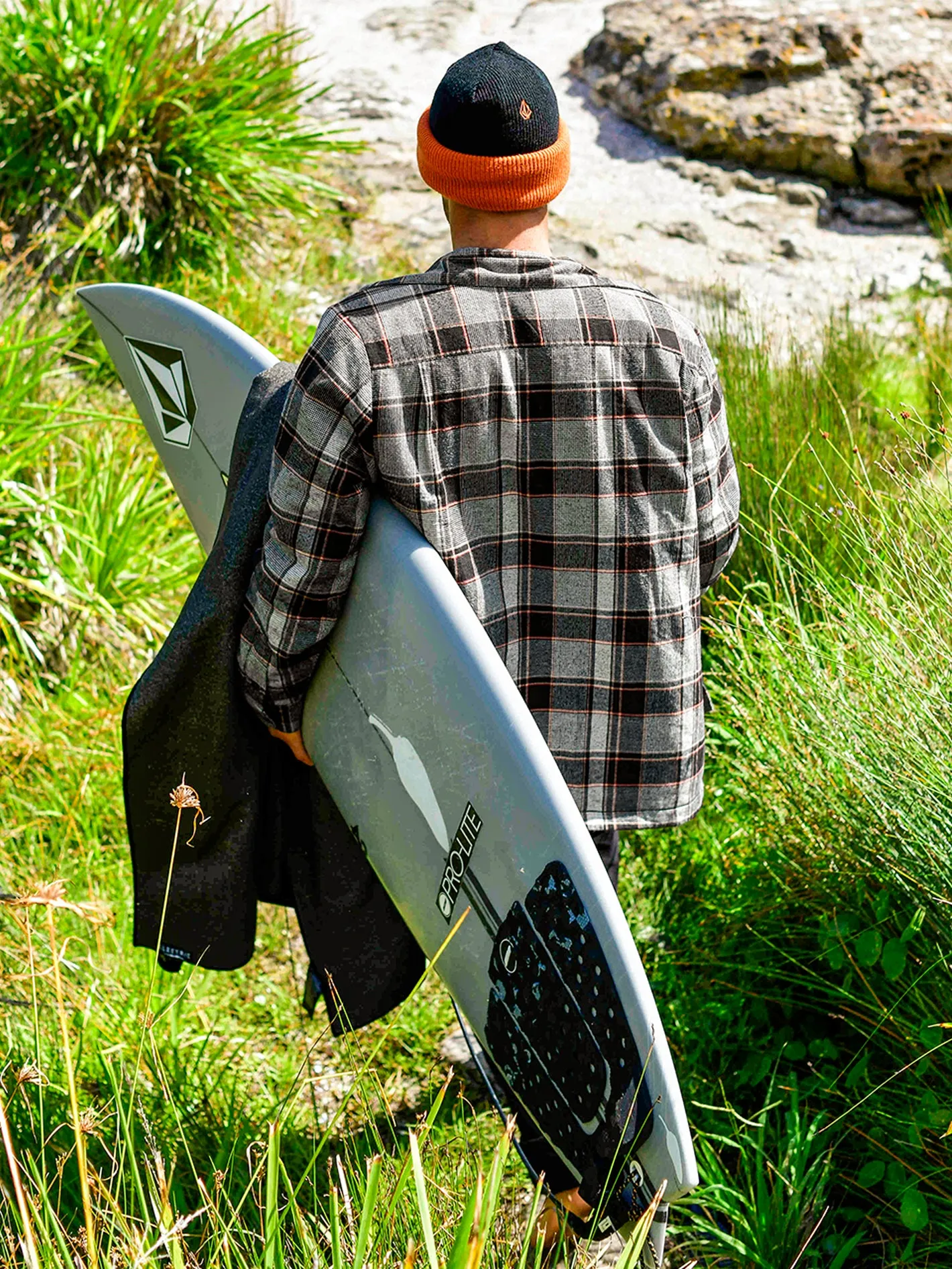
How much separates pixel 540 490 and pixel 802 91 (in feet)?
20.9

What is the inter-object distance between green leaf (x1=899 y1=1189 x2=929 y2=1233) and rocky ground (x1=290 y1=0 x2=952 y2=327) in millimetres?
4220

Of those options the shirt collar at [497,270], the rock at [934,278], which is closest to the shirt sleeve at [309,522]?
the shirt collar at [497,270]

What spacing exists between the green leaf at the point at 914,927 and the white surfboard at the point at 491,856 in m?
0.76

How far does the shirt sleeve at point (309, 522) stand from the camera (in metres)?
1.50

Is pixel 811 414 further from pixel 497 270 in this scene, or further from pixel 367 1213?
pixel 367 1213

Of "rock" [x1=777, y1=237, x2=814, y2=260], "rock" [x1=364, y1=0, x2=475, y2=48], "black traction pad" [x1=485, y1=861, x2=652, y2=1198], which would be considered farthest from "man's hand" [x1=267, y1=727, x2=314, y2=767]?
"rock" [x1=364, y1=0, x2=475, y2=48]

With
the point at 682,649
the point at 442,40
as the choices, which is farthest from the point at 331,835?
the point at 442,40

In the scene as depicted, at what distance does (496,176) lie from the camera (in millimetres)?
1559

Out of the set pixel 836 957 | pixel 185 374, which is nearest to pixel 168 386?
pixel 185 374

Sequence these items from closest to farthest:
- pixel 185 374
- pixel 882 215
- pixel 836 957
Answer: pixel 836 957, pixel 185 374, pixel 882 215

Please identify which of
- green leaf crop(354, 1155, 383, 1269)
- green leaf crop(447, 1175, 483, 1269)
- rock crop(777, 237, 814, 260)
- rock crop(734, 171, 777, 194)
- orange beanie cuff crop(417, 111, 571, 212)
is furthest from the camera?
rock crop(734, 171, 777, 194)

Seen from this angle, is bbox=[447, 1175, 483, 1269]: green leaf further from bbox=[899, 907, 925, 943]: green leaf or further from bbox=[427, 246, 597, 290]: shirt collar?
bbox=[899, 907, 925, 943]: green leaf

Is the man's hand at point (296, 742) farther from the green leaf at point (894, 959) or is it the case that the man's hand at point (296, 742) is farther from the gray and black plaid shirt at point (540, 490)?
the green leaf at point (894, 959)

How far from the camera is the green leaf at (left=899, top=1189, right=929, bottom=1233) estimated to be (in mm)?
1805
